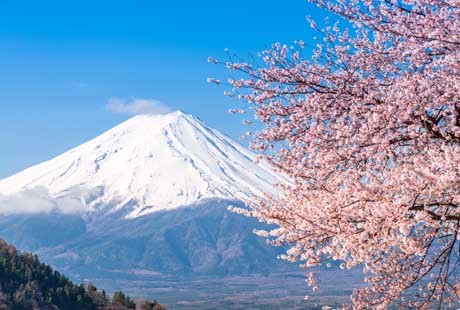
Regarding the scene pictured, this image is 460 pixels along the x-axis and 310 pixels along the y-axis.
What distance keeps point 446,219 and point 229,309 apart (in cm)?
17451

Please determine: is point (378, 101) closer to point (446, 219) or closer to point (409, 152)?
point (409, 152)

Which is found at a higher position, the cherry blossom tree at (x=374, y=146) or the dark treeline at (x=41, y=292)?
the dark treeline at (x=41, y=292)

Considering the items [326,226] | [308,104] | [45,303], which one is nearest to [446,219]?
[326,226]

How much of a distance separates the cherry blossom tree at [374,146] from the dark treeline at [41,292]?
73556 millimetres

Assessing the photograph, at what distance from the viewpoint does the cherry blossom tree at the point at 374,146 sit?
733cm

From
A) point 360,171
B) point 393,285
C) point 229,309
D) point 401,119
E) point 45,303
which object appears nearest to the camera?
point 401,119

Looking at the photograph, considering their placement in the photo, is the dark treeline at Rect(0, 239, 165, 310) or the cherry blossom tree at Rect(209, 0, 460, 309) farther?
the dark treeline at Rect(0, 239, 165, 310)

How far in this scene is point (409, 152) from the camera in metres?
8.59

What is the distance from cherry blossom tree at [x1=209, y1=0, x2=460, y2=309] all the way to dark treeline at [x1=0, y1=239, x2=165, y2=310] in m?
73.6

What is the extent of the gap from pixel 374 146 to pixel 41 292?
87925 mm

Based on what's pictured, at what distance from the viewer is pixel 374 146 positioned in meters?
8.08

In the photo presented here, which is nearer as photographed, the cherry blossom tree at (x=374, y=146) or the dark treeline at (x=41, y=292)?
the cherry blossom tree at (x=374, y=146)

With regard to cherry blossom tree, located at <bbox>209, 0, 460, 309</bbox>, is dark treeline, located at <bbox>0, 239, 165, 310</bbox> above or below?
above

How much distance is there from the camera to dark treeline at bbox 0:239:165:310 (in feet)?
280
